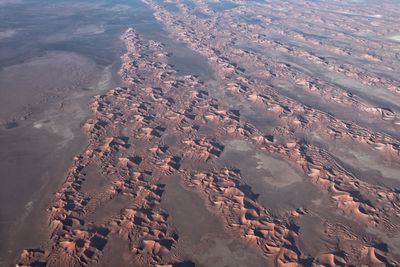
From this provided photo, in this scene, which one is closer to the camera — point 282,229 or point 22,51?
point 282,229

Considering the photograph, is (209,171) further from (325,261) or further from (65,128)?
→ (65,128)

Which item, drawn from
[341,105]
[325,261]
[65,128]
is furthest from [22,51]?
[325,261]

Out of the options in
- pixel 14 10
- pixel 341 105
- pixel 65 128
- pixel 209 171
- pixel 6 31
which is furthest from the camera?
pixel 14 10

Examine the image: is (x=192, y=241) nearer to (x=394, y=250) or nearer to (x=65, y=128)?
(x=394, y=250)

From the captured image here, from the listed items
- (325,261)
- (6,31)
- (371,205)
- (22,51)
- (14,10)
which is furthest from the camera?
(14,10)

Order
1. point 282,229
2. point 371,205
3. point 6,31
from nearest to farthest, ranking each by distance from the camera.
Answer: point 282,229 < point 371,205 < point 6,31

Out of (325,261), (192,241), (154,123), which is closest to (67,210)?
(192,241)
